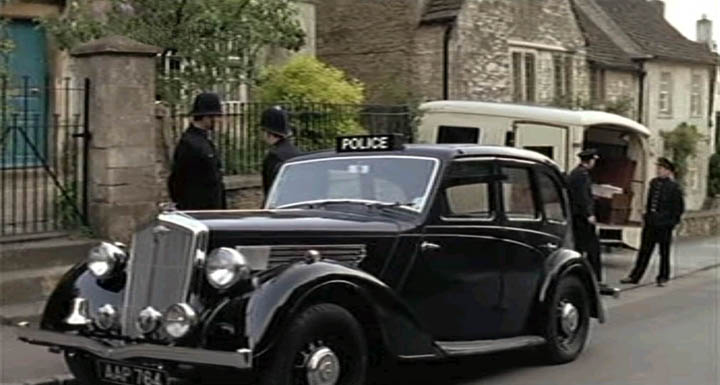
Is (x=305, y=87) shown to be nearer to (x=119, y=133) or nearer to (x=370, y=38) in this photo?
(x=119, y=133)

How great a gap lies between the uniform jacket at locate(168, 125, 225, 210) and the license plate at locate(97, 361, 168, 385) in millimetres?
3184

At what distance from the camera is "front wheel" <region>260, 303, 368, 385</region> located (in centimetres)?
626

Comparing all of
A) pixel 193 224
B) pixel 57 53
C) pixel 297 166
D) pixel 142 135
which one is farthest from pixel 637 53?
pixel 193 224

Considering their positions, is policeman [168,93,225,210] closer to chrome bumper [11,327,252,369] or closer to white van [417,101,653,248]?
chrome bumper [11,327,252,369]

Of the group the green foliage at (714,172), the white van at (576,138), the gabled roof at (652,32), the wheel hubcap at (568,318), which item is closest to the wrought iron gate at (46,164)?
the wheel hubcap at (568,318)

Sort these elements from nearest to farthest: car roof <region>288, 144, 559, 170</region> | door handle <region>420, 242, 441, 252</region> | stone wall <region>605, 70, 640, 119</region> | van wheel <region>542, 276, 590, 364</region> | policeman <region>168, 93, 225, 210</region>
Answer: door handle <region>420, 242, 441, 252</region> < car roof <region>288, 144, 559, 170</region> < van wheel <region>542, 276, 590, 364</region> < policeman <region>168, 93, 225, 210</region> < stone wall <region>605, 70, 640, 119</region>

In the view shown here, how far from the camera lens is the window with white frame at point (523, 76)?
86.6ft

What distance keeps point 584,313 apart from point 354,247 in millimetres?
3073

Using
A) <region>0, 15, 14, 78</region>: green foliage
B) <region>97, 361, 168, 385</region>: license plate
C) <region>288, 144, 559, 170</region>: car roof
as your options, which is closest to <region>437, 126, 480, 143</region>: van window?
<region>0, 15, 14, 78</region>: green foliage

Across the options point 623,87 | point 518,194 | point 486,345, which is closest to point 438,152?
point 518,194

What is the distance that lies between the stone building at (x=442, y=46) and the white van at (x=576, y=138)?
15.3ft

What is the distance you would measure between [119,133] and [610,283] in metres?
7.87

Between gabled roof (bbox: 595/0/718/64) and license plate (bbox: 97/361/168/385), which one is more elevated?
gabled roof (bbox: 595/0/718/64)

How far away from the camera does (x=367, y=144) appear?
27.5ft
